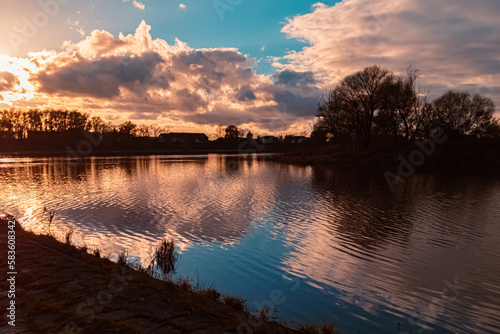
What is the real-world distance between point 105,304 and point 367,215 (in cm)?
1384

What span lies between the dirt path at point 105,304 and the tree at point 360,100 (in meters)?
60.1

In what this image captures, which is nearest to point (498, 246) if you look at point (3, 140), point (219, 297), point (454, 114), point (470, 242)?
point (470, 242)

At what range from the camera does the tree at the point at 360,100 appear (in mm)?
59188

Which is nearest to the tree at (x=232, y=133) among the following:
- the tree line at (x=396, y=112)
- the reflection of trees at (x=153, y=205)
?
the tree line at (x=396, y=112)

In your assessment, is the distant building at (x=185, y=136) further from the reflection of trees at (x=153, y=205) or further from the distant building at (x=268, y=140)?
the reflection of trees at (x=153, y=205)

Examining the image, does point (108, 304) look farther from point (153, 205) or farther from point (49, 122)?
point (49, 122)

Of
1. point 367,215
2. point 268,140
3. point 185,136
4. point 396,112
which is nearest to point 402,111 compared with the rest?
point 396,112

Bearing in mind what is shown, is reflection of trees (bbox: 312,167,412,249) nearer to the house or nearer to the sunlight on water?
the sunlight on water

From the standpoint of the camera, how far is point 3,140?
100 metres

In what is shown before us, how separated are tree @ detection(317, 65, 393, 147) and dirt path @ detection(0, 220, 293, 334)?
197 ft

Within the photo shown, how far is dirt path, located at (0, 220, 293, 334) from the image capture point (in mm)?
5281

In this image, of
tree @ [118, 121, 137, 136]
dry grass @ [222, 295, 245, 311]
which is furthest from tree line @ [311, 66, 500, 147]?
tree @ [118, 121, 137, 136]

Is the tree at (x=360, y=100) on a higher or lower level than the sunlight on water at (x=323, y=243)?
higher

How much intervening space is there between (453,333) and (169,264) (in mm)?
7462
